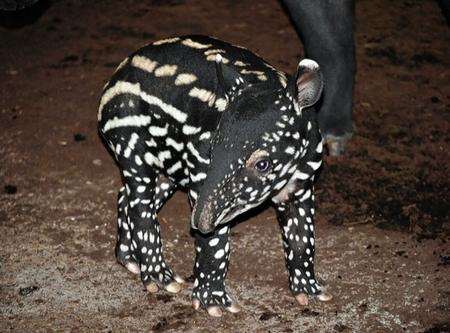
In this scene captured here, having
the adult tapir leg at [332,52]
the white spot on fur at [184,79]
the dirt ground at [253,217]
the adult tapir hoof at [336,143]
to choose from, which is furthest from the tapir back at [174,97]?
the adult tapir hoof at [336,143]

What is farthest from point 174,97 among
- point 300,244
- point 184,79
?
point 300,244

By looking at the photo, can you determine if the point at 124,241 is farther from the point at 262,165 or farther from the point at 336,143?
the point at 336,143

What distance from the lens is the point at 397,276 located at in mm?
A: 5430

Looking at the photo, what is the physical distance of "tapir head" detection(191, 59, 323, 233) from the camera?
171 inches

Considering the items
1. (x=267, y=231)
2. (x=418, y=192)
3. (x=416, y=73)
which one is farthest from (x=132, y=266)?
(x=416, y=73)

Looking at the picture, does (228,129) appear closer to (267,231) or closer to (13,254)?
(267,231)

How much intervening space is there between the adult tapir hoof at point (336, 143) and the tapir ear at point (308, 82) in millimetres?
2254

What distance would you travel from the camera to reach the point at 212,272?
5.02 metres

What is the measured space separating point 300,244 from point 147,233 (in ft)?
3.33

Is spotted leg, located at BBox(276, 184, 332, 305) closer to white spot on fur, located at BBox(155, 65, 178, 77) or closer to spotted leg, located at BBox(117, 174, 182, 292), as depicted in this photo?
spotted leg, located at BBox(117, 174, 182, 292)

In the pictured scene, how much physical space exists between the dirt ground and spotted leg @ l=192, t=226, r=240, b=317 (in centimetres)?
9

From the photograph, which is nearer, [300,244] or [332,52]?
[300,244]

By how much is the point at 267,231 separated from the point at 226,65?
1724 millimetres

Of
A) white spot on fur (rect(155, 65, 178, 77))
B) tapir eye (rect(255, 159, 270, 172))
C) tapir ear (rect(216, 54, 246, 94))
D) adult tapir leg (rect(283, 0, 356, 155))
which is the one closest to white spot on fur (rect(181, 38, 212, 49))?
white spot on fur (rect(155, 65, 178, 77))
